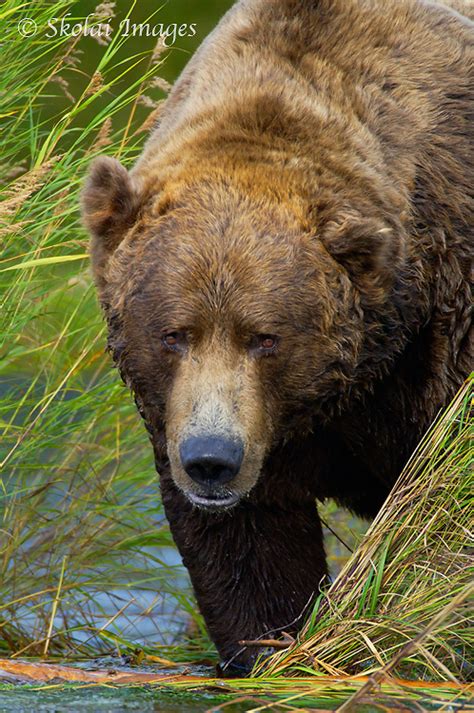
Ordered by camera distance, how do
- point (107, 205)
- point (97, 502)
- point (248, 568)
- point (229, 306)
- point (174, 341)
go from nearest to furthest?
1. point (229, 306)
2. point (174, 341)
3. point (107, 205)
4. point (248, 568)
5. point (97, 502)

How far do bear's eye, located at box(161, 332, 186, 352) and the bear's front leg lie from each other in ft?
3.12

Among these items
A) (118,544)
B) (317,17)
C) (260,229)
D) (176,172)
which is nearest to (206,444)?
(260,229)

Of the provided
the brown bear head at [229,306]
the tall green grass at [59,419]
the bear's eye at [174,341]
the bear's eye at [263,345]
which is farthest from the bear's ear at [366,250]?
the tall green grass at [59,419]

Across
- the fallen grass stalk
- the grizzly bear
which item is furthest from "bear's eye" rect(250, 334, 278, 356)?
the fallen grass stalk

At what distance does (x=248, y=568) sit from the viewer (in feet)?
19.5

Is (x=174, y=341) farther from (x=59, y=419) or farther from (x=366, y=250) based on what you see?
(x=59, y=419)

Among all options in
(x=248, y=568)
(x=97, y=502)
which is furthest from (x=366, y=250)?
(x=97, y=502)

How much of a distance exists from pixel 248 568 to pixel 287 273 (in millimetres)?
1479

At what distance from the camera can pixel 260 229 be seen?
16.6ft

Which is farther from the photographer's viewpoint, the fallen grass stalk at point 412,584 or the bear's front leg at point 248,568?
the bear's front leg at point 248,568

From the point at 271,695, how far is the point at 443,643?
22.5 inches

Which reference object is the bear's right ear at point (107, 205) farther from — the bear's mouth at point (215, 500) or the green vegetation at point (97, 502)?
the bear's mouth at point (215, 500)

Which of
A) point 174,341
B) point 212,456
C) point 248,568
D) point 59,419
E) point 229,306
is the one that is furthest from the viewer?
point 59,419

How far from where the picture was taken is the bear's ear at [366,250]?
512cm
